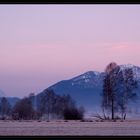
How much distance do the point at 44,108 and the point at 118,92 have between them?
4.89 metres

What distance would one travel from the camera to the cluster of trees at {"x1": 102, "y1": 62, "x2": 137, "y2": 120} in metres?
28.7

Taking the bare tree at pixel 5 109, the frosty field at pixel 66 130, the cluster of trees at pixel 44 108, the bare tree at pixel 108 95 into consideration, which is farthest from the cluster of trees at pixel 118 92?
the frosty field at pixel 66 130

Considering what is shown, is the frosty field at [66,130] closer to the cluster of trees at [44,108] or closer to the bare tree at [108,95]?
the cluster of trees at [44,108]

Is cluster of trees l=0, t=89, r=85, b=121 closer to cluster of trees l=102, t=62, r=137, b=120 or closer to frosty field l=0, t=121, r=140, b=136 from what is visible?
cluster of trees l=102, t=62, r=137, b=120

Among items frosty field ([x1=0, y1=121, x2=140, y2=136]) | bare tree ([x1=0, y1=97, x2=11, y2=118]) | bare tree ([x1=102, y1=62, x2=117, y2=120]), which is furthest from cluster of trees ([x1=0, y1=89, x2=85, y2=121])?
frosty field ([x1=0, y1=121, x2=140, y2=136])

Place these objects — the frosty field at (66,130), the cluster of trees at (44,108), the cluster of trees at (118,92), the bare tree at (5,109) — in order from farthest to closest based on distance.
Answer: the cluster of trees at (118,92), the cluster of trees at (44,108), the bare tree at (5,109), the frosty field at (66,130)

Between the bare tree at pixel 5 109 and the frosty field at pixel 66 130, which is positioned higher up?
the bare tree at pixel 5 109

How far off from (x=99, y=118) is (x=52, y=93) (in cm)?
453

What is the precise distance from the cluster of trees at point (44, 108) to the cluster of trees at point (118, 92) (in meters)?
2.03

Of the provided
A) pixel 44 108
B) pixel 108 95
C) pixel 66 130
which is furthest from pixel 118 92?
pixel 66 130

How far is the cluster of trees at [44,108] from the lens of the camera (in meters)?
26.3

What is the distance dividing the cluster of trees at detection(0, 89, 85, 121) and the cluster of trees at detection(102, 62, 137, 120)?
6.65 ft

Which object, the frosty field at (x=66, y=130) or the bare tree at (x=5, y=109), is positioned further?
the bare tree at (x=5, y=109)
